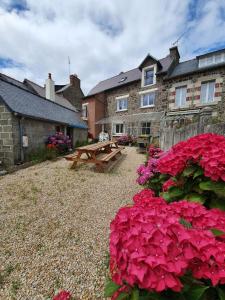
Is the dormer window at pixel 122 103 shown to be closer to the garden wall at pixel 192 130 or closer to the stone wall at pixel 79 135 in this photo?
the stone wall at pixel 79 135

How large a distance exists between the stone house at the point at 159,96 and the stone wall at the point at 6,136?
720 cm

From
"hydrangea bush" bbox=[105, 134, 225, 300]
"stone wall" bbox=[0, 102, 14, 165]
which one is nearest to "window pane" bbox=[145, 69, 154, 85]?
"stone wall" bbox=[0, 102, 14, 165]

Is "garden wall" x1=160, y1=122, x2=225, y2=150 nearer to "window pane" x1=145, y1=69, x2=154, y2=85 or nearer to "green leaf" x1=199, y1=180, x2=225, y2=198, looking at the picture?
"green leaf" x1=199, y1=180, x2=225, y2=198

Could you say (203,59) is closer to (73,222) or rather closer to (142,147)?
(142,147)

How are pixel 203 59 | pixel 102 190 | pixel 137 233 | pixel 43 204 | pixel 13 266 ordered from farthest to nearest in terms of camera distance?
pixel 203 59
pixel 102 190
pixel 43 204
pixel 13 266
pixel 137 233

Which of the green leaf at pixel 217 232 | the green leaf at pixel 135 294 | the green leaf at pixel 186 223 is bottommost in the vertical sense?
the green leaf at pixel 135 294

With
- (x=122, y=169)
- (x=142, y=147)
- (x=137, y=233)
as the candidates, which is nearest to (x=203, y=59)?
(x=142, y=147)

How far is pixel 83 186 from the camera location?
4.73 meters

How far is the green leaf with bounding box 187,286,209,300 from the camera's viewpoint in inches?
27.6

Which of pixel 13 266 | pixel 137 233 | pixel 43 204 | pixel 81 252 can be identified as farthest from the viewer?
pixel 43 204

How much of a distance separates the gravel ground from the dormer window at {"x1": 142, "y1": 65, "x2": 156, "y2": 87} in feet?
46.0

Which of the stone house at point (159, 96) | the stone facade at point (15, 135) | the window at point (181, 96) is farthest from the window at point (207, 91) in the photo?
the stone facade at point (15, 135)

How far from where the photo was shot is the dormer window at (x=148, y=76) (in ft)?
52.3

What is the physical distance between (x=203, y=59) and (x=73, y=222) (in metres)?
15.7
